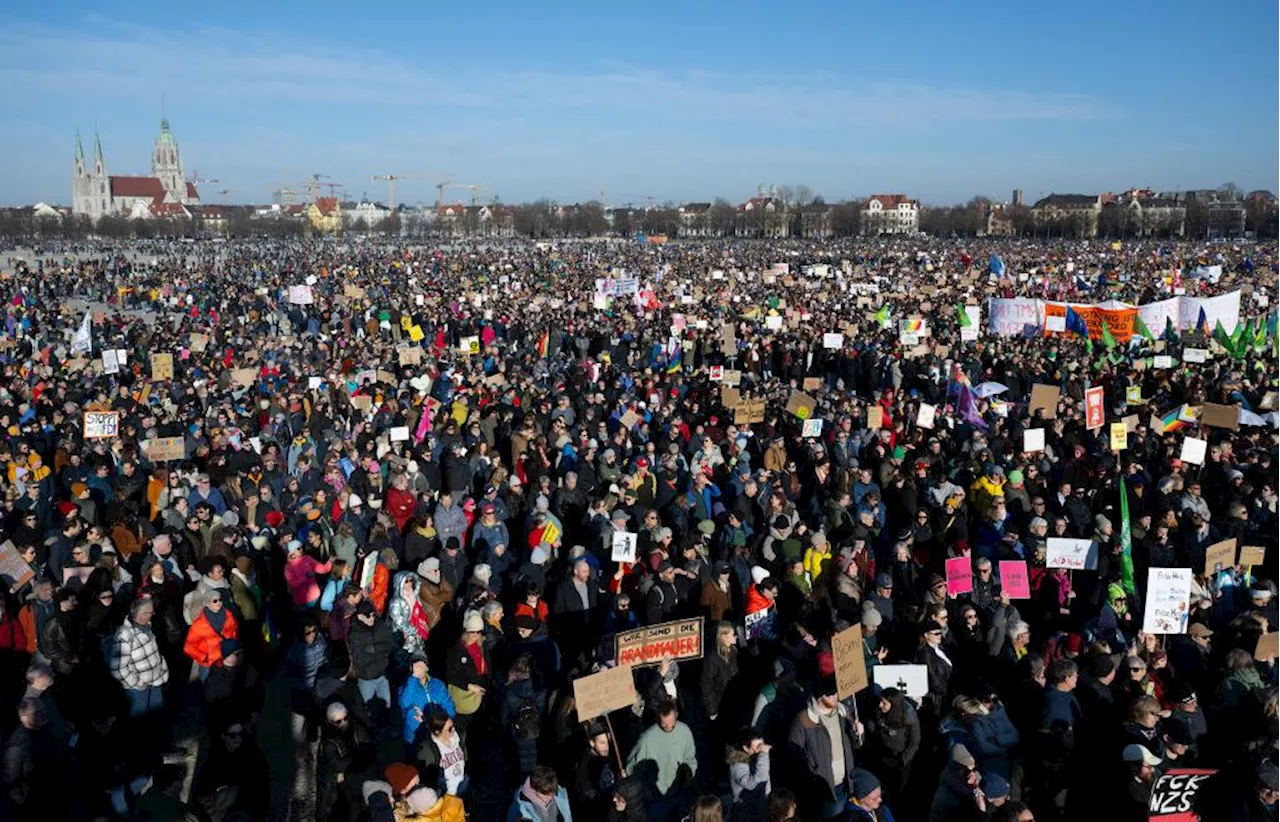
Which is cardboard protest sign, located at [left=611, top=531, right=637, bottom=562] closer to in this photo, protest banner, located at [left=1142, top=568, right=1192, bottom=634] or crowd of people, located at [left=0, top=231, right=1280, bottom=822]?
crowd of people, located at [left=0, top=231, right=1280, bottom=822]

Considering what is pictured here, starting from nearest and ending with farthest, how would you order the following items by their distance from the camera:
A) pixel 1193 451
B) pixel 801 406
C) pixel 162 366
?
pixel 1193 451, pixel 801 406, pixel 162 366

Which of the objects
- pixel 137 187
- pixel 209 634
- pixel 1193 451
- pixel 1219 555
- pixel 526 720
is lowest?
pixel 526 720

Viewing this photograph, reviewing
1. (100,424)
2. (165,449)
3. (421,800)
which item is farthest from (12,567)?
(100,424)

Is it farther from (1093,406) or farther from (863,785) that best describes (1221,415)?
(863,785)

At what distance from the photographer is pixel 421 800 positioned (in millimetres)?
4172

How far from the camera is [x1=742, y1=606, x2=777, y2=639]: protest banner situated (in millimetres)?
6559

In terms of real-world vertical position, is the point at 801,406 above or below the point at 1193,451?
above

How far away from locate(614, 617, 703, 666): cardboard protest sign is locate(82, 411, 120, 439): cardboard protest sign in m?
8.54

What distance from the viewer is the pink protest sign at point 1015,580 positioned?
710cm

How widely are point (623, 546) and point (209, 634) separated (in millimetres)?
2971

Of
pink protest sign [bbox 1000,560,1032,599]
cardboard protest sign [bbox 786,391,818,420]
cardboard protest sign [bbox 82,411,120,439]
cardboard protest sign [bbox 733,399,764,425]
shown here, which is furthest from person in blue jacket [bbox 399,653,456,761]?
cardboard protest sign [bbox 82,411,120,439]

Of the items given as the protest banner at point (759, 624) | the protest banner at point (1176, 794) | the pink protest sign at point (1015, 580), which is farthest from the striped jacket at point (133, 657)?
the pink protest sign at point (1015, 580)

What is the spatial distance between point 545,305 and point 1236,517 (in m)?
23.2

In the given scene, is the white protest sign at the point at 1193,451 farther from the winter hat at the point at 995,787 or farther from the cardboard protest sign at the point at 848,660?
the winter hat at the point at 995,787
